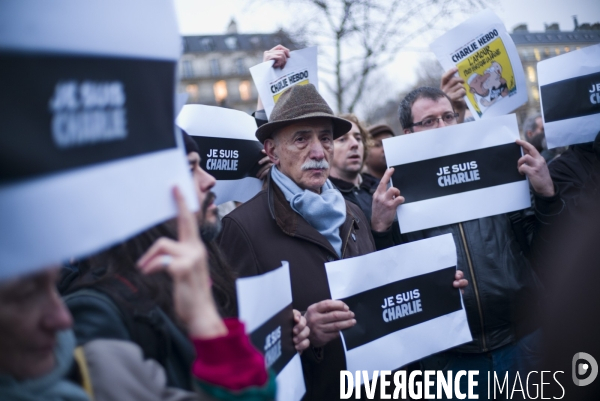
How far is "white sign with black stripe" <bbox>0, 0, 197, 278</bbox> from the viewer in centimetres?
95

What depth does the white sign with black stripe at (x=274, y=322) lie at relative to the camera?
1624mm

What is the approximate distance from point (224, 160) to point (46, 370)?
210 cm

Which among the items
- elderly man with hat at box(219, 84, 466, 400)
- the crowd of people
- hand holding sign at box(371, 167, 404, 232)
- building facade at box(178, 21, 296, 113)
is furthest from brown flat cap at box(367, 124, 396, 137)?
building facade at box(178, 21, 296, 113)

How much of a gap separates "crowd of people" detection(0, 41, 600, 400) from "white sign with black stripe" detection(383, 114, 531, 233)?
9 centimetres

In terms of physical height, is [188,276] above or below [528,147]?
below

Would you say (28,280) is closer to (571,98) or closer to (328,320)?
(328,320)

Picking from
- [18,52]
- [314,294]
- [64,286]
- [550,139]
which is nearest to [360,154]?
[550,139]

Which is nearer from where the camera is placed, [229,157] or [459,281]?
[459,281]

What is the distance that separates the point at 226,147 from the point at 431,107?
4.49 feet

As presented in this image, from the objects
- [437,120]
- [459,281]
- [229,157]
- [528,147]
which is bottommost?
[459,281]

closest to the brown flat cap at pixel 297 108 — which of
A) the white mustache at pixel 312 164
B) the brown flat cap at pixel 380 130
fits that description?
the white mustache at pixel 312 164

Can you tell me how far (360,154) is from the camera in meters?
4.67

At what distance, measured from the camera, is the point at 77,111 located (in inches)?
42.4

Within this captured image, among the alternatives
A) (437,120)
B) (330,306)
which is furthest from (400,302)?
(437,120)
